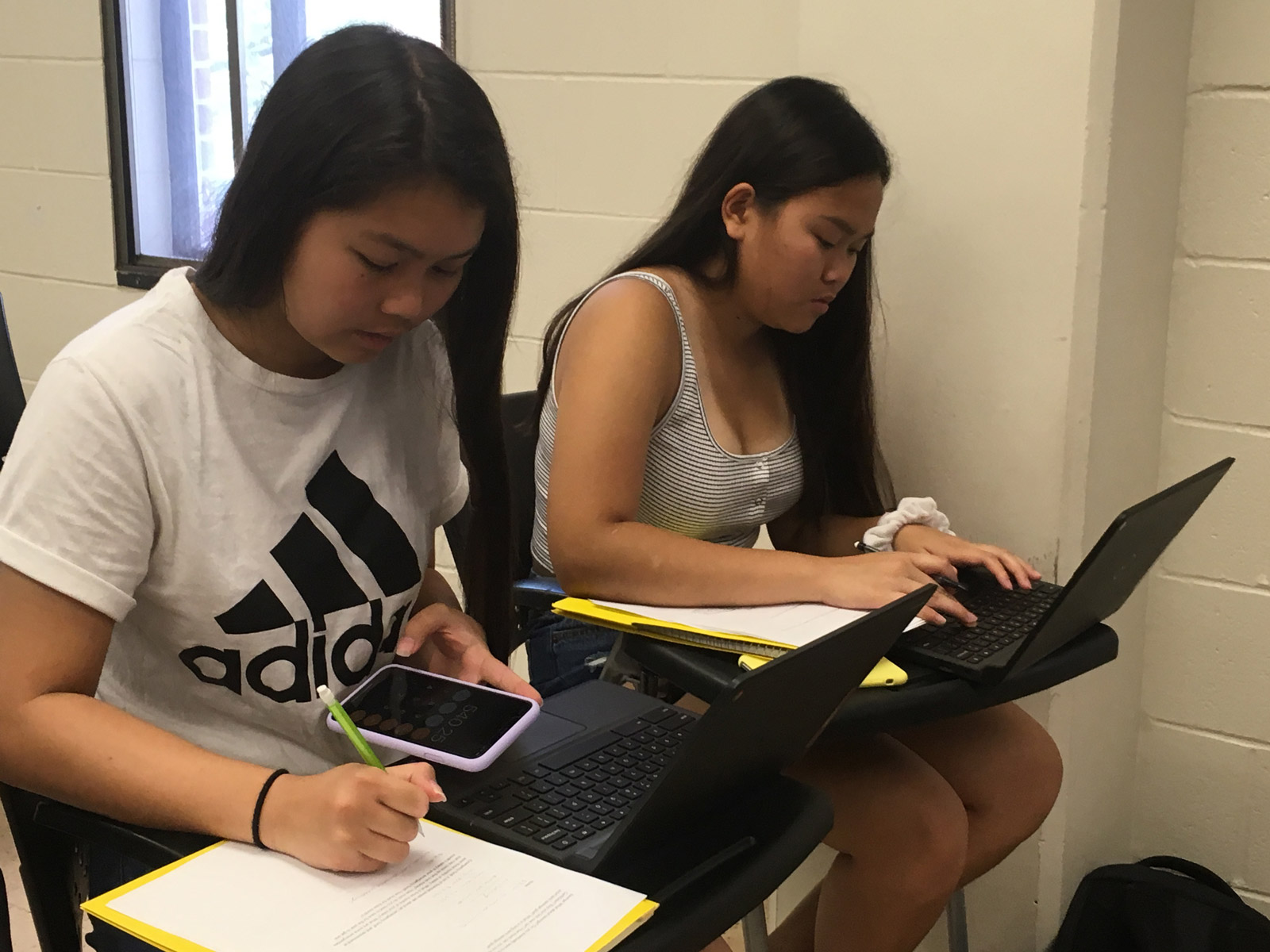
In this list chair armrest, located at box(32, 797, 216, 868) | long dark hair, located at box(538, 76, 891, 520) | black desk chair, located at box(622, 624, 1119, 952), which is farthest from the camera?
long dark hair, located at box(538, 76, 891, 520)

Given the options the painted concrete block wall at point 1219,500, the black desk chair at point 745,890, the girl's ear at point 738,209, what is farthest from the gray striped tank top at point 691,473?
the painted concrete block wall at point 1219,500

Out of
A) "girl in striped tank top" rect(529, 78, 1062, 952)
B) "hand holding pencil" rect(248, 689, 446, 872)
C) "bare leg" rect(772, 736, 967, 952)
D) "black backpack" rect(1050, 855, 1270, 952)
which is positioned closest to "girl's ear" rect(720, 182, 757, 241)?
"girl in striped tank top" rect(529, 78, 1062, 952)

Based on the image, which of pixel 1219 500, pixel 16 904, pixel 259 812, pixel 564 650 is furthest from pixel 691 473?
pixel 16 904

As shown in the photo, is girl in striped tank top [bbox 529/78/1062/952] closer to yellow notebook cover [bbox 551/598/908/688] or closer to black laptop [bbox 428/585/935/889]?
yellow notebook cover [bbox 551/598/908/688]

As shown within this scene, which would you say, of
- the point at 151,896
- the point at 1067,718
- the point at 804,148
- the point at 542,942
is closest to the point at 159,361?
the point at 151,896

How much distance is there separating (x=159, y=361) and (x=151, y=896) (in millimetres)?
391

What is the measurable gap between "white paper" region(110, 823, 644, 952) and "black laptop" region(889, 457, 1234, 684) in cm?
50

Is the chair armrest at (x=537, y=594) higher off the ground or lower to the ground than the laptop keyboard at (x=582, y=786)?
lower

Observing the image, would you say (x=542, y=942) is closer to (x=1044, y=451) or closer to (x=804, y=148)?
(x=804, y=148)

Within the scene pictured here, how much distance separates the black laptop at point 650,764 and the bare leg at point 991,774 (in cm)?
51

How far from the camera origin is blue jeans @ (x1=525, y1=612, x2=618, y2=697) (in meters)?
1.45

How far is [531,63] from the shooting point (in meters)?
2.12

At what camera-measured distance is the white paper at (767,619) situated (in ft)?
3.67

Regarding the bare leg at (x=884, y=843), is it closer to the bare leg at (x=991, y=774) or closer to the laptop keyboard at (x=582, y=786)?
the bare leg at (x=991, y=774)
